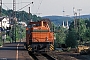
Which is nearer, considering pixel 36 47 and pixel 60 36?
pixel 36 47

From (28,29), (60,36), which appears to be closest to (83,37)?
(60,36)

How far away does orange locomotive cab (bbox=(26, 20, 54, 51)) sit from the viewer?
38938 millimetres

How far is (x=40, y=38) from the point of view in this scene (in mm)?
39438

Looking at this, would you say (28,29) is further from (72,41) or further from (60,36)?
(60,36)

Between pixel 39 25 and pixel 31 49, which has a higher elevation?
pixel 39 25

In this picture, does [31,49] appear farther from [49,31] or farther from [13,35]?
[13,35]

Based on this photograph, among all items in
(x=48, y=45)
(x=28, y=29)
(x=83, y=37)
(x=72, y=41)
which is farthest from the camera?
(x=83, y=37)

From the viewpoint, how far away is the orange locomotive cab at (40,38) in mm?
38938

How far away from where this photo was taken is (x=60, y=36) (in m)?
91.8

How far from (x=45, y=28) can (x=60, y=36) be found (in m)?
52.1

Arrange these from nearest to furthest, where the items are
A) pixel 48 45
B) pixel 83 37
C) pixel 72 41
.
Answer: pixel 48 45
pixel 72 41
pixel 83 37

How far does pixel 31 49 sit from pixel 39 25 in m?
3.02

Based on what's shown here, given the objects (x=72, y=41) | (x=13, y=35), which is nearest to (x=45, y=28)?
(x=72, y=41)

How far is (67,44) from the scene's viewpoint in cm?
6588
